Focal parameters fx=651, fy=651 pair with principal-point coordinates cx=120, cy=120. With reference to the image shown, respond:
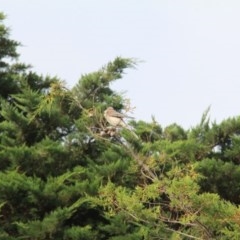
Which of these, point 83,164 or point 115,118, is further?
point 83,164

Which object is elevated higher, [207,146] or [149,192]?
[207,146]

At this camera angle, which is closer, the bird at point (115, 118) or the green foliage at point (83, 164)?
the bird at point (115, 118)

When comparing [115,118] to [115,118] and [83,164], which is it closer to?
[115,118]

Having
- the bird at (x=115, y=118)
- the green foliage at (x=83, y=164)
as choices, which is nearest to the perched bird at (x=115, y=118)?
the bird at (x=115, y=118)

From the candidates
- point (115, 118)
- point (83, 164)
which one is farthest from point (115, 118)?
point (83, 164)

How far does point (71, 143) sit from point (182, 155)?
153 cm

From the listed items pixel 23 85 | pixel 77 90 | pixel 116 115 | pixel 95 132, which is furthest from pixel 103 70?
pixel 95 132

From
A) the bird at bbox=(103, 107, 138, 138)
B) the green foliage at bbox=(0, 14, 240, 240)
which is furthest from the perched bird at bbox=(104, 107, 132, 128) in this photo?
the green foliage at bbox=(0, 14, 240, 240)

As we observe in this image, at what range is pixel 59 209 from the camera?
7.43 m

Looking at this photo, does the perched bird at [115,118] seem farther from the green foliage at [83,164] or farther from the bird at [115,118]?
the green foliage at [83,164]

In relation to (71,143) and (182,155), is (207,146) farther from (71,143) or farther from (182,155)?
(71,143)

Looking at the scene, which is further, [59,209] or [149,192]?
[59,209]

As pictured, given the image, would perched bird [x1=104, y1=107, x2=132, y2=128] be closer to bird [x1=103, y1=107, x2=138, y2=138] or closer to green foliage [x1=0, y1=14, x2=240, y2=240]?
bird [x1=103, y1=107, x2=138, y2=138]

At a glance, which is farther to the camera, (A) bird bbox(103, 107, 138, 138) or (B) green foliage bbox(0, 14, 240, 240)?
(B) green foliage bbox(0, 14, 240, 240)
